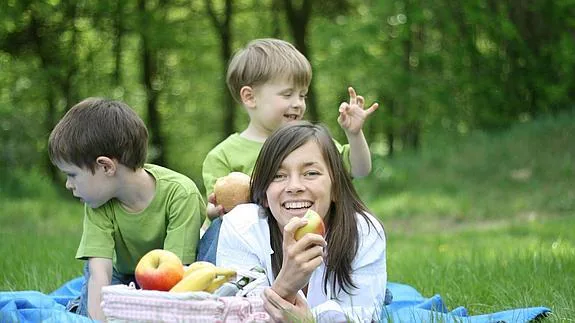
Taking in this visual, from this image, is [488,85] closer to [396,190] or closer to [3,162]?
[396,190]

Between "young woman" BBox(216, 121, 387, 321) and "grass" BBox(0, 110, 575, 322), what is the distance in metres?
0.93

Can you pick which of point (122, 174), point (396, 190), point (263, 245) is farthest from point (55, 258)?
point (396, 190)

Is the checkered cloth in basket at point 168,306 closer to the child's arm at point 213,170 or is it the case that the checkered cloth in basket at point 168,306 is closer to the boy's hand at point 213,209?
the boy's hand at point 213,209

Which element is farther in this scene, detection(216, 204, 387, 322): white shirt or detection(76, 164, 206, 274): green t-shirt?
detection(76, 164, 206, 274): green t-shirt

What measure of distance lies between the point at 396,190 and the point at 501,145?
1.48 m

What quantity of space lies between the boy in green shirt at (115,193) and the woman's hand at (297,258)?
3.41 feet

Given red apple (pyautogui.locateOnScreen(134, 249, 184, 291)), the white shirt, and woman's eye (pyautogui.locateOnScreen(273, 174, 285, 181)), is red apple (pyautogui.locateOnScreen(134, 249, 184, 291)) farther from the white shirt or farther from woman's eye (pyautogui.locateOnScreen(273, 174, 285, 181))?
woman's eye (pyautogui.locateOnScreen(273, 174, 285, 181))

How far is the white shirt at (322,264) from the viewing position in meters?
3.65

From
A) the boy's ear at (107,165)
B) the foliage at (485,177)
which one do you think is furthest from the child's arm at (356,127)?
the foliage at (485,177)

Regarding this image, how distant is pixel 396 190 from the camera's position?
39.3 ft

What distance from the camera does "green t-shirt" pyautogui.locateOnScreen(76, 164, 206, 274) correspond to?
4.20 meters

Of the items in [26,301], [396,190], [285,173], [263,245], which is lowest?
[396,190]

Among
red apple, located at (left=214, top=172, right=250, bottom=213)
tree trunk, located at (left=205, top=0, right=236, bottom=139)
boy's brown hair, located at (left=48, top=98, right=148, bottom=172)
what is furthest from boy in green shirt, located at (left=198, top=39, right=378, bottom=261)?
tree trunk, located at (left=205, top=0, right=236, bottom=139)

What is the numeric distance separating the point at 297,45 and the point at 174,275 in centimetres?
1629
